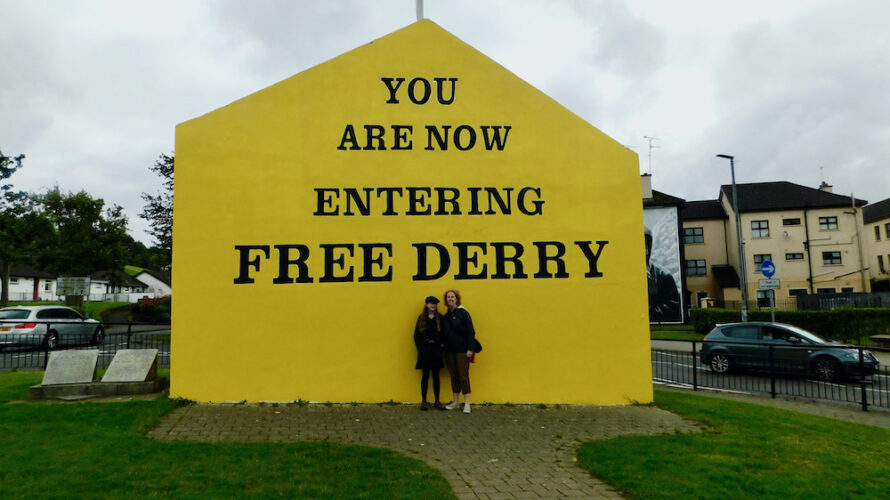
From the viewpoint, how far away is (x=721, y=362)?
562 inches

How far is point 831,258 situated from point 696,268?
407 inches

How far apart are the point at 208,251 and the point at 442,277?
3.80m

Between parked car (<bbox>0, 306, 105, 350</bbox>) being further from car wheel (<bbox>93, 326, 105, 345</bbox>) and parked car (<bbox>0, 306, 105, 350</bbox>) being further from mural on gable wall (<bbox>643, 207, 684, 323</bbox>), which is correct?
mural on gable wall (<bbox>643, 207, 684, 323</bbox>)

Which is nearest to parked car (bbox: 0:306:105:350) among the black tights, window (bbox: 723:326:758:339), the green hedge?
the black tights

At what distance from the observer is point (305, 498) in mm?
4473

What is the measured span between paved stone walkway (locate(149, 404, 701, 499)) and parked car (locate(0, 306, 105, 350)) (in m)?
10.5

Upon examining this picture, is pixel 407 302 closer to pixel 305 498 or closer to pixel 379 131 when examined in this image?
pixel 379 131

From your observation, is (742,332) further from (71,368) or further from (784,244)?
(784,244)

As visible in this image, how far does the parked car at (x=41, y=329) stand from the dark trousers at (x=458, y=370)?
A: 12.0m

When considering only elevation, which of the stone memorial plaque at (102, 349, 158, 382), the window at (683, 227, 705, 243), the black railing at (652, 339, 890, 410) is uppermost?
the window at (683, 227, 705, 243)

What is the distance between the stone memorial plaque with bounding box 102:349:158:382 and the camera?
8477mm

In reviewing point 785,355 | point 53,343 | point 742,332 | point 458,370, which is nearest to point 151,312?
point 53,343

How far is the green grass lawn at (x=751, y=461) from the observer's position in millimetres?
→ 4945

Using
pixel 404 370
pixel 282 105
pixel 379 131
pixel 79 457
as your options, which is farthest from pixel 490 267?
pixel 79 457
